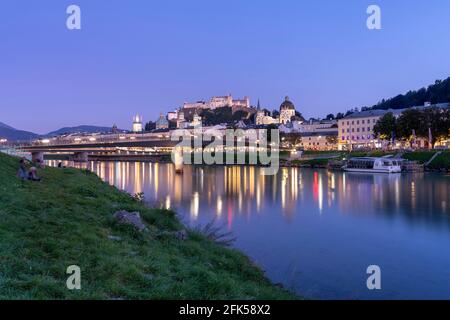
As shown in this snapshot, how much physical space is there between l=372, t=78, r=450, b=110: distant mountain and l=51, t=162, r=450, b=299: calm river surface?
99.8 m

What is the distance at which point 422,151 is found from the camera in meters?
74.3

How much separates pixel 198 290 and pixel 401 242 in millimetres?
14283

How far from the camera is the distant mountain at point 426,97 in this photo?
129000 mm

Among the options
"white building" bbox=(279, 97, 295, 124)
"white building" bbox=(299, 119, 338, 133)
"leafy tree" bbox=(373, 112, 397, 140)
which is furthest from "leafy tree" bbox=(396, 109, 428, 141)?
"white building" bbox=(279, 97, 295, 124)

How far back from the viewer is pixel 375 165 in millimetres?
66625

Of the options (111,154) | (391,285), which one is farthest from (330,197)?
(111,154)

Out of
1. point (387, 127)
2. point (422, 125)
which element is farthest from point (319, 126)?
point (422, 125)

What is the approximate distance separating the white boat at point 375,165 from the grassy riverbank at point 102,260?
182 ft

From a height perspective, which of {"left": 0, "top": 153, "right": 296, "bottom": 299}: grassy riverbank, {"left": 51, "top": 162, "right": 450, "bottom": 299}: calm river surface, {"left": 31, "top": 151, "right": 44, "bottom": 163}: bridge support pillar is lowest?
{"left": 51, "top": 162, "right": 450, "bottom": 299}: calm river surface

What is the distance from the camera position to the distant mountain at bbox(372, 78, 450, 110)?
129 meters

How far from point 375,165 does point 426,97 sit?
8475 centimetres

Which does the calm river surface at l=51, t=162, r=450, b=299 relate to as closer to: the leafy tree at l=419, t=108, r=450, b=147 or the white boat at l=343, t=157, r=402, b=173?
the white boat at l=343, t=157, r=402, b=173

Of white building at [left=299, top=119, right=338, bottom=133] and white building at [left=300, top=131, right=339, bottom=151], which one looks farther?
white building at [left=299, top=119, right=338, bottom=133]
